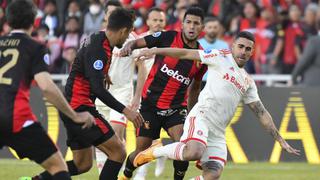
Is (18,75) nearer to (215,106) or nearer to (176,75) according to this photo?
(215,106)

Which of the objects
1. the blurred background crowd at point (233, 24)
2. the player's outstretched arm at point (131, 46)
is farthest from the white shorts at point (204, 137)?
the blurred background crowd at point (233, 24)

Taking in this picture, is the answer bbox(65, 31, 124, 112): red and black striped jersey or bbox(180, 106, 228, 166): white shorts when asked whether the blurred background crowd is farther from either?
bbox(65, 31, 124, 112): red and black striped jersey

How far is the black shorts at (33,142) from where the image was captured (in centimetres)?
870

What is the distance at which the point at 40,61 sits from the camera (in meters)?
8.70

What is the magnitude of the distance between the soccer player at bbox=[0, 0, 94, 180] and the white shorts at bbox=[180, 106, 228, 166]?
227cm

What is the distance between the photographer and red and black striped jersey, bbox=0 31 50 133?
28.5 ft

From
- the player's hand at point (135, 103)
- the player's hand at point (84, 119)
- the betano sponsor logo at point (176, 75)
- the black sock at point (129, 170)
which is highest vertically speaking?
the player's hand at point (84, 119)

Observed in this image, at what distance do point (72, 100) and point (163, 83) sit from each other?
84.0 inches

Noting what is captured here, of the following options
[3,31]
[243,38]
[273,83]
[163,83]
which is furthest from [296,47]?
[243,38]

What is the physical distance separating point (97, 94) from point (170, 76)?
2.61 m

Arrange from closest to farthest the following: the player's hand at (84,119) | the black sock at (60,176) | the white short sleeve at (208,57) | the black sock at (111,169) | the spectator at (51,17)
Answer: the black sock at (60,176)
the player's hand at (84,119)
the black sock at (111,169)
the white short sleeve at (208,57)
the spectator at (51,17)

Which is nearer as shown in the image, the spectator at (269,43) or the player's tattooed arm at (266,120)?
the player's tattooed arm at (266,120)

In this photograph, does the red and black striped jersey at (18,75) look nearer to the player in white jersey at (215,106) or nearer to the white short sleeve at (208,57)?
the player in white jersey at (215,106)

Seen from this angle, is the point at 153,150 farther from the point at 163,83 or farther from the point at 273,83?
the point at 273,83
